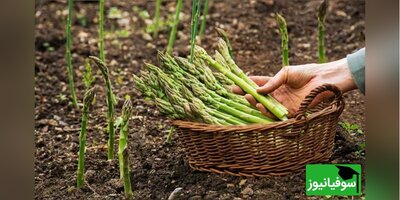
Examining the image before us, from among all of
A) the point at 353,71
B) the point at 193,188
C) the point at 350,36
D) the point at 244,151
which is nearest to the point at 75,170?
the point at 193,188

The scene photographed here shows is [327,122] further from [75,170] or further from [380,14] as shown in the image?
[75,170]

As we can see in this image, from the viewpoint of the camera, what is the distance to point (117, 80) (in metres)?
2.95

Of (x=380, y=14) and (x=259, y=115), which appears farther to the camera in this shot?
(x=259, y=115)

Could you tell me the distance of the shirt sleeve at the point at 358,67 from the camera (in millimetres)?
2479

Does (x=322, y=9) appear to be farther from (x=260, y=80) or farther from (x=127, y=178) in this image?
(x=127, y=178)

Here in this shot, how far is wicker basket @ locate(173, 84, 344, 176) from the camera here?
2412 mm

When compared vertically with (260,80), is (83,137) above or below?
below

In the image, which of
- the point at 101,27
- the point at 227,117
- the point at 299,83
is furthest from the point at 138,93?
the point at 299,83

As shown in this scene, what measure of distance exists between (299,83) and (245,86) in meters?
0.17

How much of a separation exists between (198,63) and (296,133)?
39 centimetres

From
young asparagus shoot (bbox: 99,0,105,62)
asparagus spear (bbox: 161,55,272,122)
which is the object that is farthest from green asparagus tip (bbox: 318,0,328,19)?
young asparagus shoot (bbox: 99,0,105,62)

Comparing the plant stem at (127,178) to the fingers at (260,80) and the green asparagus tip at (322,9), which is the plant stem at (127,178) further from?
the green asparagus tip at (322,9)

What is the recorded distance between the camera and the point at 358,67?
2.49 meters

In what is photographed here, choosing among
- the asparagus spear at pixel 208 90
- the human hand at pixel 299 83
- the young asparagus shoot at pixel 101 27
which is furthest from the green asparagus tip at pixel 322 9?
the young asparagus shoot at pixel 101 27
